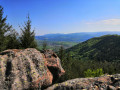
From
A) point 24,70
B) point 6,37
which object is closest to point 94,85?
point 24,70

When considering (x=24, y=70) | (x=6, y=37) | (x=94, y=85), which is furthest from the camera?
(x=6, y=37)

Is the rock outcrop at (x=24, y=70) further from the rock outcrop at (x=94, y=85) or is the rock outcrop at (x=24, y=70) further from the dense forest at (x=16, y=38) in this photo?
the dense forest at (x=16, y=38)

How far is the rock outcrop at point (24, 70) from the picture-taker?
34.5ft

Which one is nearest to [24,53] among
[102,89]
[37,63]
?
[37,63]

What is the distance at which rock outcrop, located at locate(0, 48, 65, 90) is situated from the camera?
1051 centimetres

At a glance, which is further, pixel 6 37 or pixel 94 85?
pixel 6 37

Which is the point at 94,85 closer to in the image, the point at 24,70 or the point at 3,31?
the point at 24,70

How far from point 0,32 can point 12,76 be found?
19417 millimetres

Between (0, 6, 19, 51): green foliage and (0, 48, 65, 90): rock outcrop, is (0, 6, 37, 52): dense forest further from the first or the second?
(0, 48, 65, 90): rock outcrop

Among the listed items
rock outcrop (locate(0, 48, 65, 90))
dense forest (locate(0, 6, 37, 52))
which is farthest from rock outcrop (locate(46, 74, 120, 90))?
dense forest (locate(0, 6, 37, 52))

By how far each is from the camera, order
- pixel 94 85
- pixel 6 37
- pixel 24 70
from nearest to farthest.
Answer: pixel 94 85 < pixel 24 70 < pixel 6 37

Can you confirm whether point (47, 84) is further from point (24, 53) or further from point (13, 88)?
point (24, 53)

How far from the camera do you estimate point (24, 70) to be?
11.6m

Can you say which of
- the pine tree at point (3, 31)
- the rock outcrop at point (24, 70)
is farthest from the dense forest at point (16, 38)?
the rock outcrop at point (24, 70)
